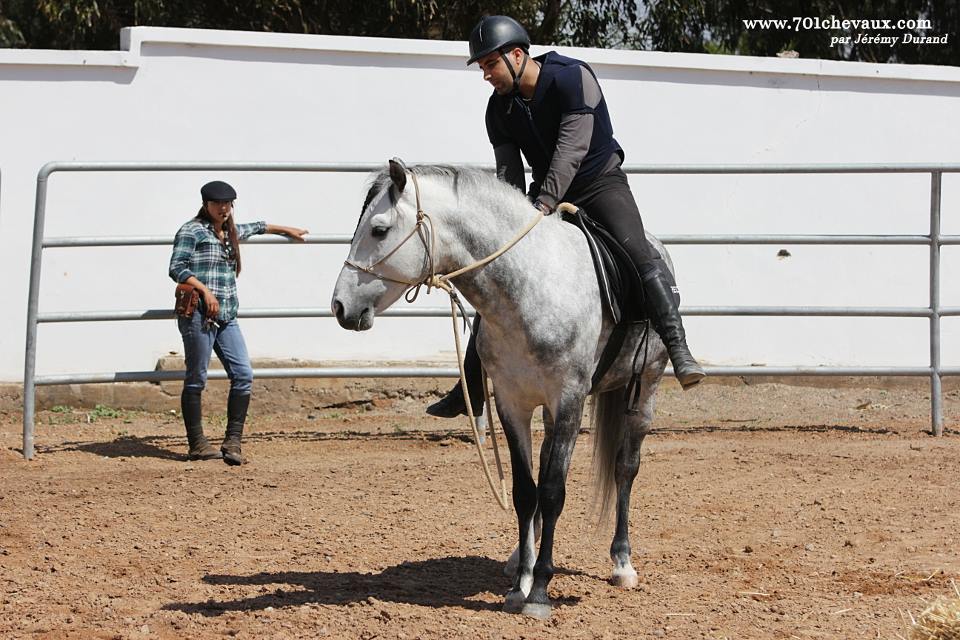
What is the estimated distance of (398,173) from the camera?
4.31 metres

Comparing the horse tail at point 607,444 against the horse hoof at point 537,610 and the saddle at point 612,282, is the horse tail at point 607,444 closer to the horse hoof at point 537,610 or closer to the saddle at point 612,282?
the saddle at point 612,282

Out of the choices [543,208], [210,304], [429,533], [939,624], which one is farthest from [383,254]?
[210,304]

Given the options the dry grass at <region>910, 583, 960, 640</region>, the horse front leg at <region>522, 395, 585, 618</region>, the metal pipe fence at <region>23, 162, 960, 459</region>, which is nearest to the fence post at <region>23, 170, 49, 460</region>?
the metal pipe fence at <region>23, 162, 960, 459</region>

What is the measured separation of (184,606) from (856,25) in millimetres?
13729

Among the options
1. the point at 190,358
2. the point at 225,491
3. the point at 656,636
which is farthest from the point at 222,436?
the point at 656,636

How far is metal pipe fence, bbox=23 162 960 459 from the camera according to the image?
7637 millimetres

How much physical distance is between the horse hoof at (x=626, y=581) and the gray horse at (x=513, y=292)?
44 centimetres

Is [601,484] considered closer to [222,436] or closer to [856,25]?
[222,436]

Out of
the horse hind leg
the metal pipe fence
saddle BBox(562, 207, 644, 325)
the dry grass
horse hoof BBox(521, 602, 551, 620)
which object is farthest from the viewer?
the metal pipe fence

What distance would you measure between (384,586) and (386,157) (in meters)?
4.85

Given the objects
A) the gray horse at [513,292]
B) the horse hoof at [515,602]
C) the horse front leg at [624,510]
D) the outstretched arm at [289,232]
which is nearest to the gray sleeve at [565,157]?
the gray horse at [513,292]

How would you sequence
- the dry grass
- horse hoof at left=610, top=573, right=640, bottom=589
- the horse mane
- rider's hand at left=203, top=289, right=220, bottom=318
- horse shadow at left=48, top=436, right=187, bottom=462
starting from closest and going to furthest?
the dry grass → the horse mane → horse hoof at left=610, top=573, right=640, bottom=589 → rider's hand at left=203, top=289, right=220, bottom=318 → horse shadow at left=48, top=436, right=187, bottom=462

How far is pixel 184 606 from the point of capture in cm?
461

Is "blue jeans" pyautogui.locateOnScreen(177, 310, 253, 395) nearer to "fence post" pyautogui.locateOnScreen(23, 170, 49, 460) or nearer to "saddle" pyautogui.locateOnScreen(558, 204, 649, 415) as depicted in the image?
"fence post" pyautogui.locateOnScreen(23, 170, 49, 460)
